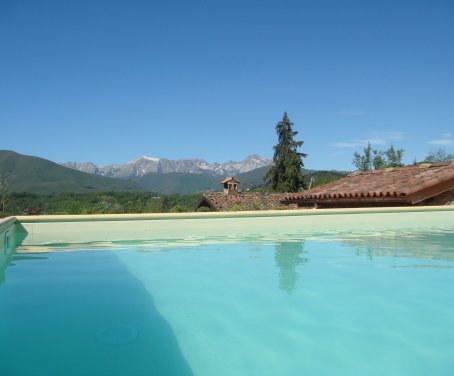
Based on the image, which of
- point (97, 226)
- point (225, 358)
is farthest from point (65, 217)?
point (225, 358)

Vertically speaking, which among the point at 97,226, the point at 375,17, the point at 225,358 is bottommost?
the point at 225,358

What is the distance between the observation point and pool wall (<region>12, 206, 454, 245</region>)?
22.3 feet

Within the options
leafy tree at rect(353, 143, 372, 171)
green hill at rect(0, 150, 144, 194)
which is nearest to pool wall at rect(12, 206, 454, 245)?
leafy tree at rect(353, 143, 372, 171)

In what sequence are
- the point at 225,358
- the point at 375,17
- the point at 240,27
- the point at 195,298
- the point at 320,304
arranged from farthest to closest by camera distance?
the point at 240,27 < the point at 375,17 < the point at 195,298 < the point at 320,304 < the point at 225,358

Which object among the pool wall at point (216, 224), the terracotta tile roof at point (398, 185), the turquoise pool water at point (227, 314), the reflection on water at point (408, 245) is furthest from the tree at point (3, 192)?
the terracotta tile roof at point (398, 185)

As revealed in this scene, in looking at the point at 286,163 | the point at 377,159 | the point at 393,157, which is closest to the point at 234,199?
the point at 286,163

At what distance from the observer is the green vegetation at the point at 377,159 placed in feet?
132

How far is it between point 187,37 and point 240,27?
292cm

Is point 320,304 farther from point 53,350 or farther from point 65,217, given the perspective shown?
point 65,217

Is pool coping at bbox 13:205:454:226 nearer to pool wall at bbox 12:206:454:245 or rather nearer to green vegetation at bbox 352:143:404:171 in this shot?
pool wall at bbox 12:206:454:245

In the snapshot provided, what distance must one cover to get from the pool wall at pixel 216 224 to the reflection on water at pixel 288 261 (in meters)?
1.47

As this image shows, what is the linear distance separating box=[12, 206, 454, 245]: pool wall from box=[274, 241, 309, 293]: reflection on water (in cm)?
147

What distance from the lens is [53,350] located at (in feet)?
7.11

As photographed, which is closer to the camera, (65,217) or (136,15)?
(65,217)
